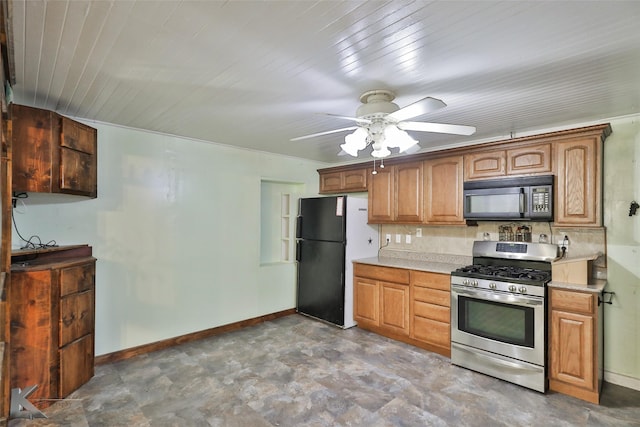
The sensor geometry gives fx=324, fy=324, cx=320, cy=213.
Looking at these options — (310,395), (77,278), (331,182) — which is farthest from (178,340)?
(331,182)

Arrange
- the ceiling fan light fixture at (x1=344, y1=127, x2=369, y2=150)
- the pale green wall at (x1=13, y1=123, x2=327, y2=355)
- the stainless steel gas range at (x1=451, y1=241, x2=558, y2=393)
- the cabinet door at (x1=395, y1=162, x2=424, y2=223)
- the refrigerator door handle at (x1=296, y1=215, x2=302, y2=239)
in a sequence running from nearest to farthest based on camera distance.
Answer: the ceiling fan light fixture at (x1=344, y1=127, x2=369, y2=150) → the stainless steel gas range at (x1=451, y1=241, x2=558, y2=393) → the pale green wall at (x1=13, y1=123, x2=327, y2=355) → the cabinet door at (x1=395, y1=162, x2=424, y2=223) → the refrigerator door handle at (x1=296, y1=215, x2=302, y2=239)

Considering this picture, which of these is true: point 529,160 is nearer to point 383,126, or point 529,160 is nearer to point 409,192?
point 409,192

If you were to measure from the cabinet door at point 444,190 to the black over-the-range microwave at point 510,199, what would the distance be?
4.3 inches

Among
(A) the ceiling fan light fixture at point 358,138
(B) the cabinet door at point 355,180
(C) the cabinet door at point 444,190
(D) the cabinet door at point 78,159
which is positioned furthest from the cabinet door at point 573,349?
(D) the cabinet door at point 78,159

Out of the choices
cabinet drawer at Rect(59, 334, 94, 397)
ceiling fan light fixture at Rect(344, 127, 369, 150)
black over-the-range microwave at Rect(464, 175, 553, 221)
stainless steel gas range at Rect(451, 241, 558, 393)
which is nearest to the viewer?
ceiling fan light fixture at Rect(344, 127, 369, 150)

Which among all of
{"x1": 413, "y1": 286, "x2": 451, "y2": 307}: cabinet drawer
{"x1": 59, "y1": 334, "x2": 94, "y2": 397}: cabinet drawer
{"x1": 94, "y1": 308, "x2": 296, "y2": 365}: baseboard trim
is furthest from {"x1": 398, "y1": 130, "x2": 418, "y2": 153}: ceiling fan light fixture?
{"x1": 94, "y1": 308, "x2": 296, "y2": 365}: baseboard trim

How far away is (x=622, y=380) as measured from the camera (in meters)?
2.91

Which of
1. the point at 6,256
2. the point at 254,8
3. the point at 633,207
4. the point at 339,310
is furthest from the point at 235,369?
the point at 633,207

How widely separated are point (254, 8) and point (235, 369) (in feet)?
9.82

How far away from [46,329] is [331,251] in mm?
2998

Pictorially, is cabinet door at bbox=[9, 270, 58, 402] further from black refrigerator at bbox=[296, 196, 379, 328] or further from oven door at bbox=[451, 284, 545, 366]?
oven door at bbox=[451, 284, 545, 366]

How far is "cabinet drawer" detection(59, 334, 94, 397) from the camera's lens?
2.55 m

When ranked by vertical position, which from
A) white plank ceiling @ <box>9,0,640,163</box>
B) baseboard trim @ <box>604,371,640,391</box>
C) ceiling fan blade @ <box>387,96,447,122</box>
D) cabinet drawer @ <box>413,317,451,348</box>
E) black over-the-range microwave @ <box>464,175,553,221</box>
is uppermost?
white plank ceiling @ <box>9,0,640,163</box>

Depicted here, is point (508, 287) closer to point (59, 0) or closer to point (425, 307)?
point (425, 307)
